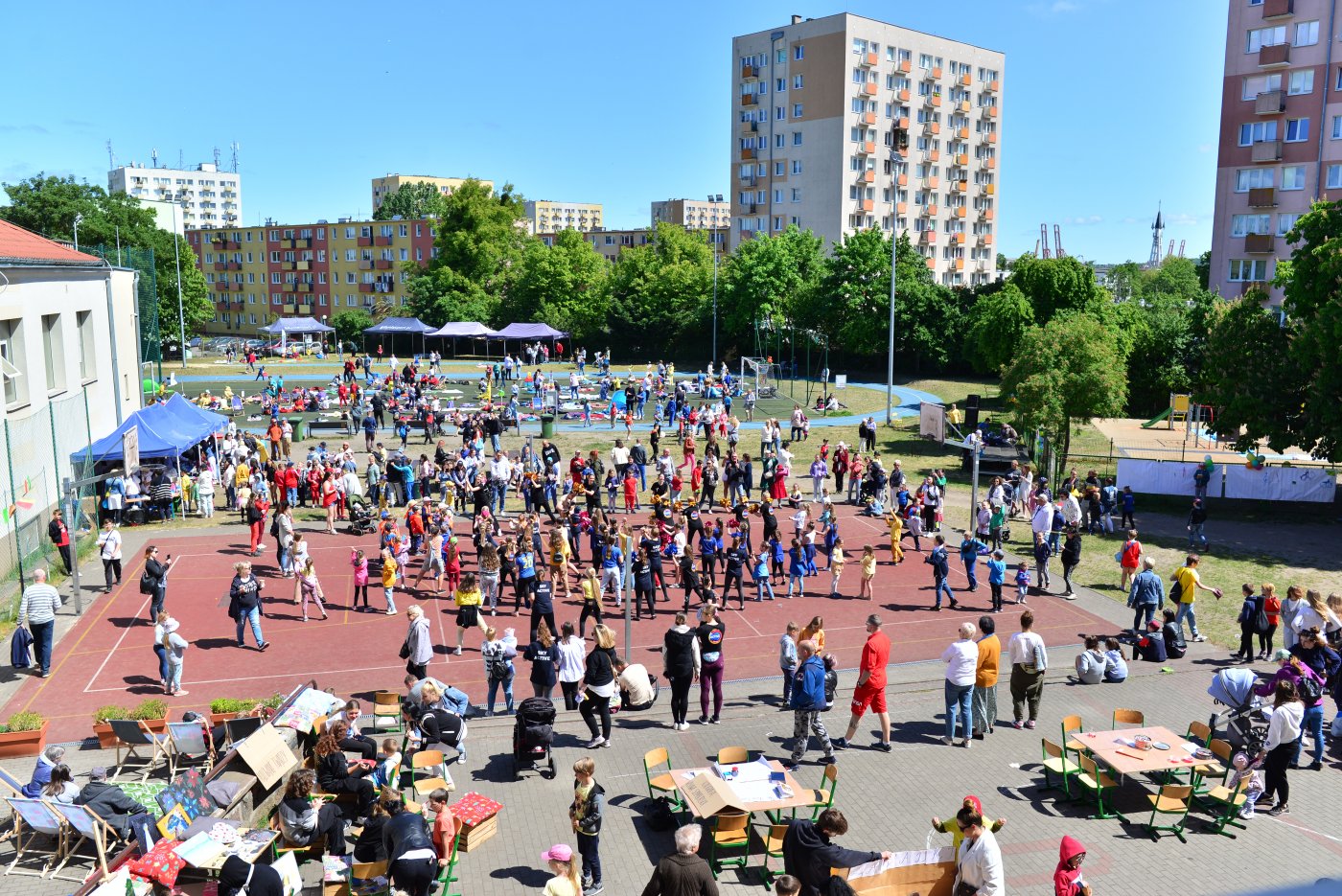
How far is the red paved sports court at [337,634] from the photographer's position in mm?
15188

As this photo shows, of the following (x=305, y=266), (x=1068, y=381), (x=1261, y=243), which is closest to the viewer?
(x=1068, y=381)

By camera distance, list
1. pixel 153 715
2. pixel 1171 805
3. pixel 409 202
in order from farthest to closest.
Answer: pixel 409 202, pixel 153 715, pixel 1171 805

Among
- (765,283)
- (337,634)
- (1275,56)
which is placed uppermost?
(1275,56)

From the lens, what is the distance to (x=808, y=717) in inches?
481

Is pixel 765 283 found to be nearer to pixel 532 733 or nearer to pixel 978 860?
pixel 532 733

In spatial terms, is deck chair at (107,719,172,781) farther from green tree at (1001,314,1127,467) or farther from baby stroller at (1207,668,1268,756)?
green tree at (1001,314,1127,467)

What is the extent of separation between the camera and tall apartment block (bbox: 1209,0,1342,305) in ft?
159

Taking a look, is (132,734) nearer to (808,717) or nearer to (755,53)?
(808,717)

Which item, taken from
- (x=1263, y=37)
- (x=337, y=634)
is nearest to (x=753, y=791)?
(x=337, y=634)

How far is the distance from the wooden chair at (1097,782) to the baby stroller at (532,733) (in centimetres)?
611

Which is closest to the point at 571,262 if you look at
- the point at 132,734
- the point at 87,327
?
the point at 87,327

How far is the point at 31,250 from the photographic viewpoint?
81.9ft

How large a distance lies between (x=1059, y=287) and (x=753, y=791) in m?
44.5

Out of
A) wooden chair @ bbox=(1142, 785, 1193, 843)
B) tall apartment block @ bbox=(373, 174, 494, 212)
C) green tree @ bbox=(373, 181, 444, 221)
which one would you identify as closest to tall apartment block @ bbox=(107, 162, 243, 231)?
tall apartment block @ bbox=(373, 174, 494, 212)
